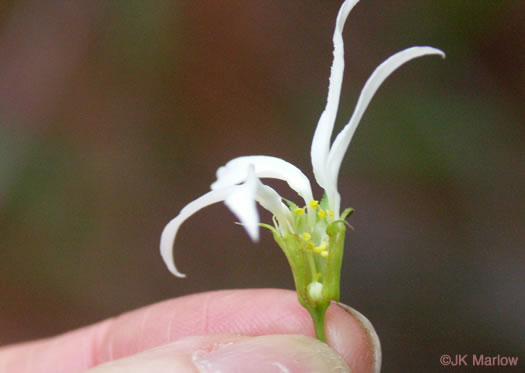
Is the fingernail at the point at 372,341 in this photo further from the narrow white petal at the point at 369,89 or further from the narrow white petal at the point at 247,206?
the narrow white petal at the point at 247,206

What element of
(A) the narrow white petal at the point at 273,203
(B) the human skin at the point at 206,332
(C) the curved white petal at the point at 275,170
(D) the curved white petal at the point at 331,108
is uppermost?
(D) the curved white petal at the point at 331,108

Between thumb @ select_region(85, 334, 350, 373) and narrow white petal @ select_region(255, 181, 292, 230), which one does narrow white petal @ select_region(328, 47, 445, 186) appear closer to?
narrow white petal @ select_region(255, 181, 292, 230)


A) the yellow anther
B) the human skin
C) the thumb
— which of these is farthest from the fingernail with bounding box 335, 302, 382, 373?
the yellow anther

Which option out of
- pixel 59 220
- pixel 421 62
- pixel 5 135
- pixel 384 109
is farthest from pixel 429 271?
pixel 5 135


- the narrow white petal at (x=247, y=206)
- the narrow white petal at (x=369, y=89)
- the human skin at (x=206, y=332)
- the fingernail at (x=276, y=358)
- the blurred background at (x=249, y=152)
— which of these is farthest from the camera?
the blurred background at (x=249, y=152)

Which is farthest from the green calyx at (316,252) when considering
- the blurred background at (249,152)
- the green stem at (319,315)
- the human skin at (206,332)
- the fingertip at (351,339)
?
the blurred background at (249,152)

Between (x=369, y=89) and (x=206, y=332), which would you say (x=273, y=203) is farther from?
(x=206, y=332)

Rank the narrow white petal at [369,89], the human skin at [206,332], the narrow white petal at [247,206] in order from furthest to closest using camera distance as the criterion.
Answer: the human skin at [206,332] → the narrow white petal at [369,89] → the narrow white petal at [247,206]
